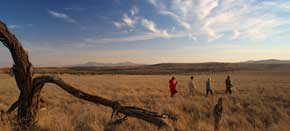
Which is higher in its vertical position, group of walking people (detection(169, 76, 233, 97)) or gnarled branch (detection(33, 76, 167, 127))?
gnarled branch (detection(33, 76, 167, 127))

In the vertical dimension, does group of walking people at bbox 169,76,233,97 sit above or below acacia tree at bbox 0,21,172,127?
below

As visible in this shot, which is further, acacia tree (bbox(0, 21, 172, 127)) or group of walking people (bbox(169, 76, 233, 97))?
group of walking people (bbox(169, 76, 233, 97))

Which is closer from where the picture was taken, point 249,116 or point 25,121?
point 25,121

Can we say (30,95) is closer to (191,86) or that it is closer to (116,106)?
(116,106)

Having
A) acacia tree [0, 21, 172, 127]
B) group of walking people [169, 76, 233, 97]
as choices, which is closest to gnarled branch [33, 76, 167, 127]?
acacia tree [0, 21, 172, 127]

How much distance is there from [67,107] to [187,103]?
5602 mm

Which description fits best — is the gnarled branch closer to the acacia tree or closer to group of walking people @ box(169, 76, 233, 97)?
the acacia tree

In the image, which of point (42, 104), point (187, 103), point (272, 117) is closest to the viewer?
point (42, 104)

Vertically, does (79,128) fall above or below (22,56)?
below


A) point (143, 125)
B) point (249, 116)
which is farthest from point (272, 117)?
point (143, 125)

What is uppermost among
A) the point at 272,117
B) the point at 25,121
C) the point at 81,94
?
the point at 81,94

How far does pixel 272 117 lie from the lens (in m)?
11.2

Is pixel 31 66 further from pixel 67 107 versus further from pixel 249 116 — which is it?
pixel 249 116

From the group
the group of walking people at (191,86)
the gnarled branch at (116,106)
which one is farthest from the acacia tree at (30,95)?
the group of walking people at (191,86)
